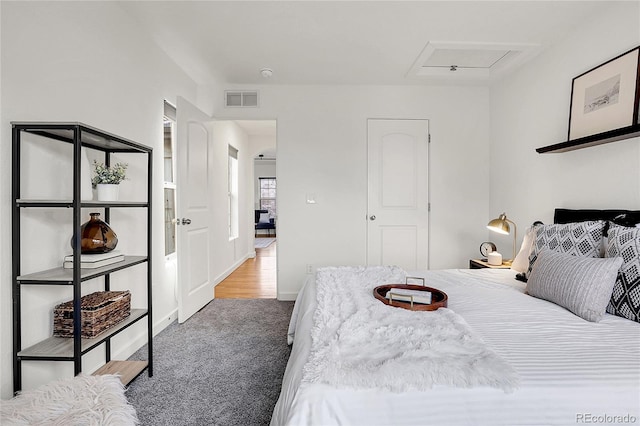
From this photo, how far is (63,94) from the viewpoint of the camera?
71.6 inches

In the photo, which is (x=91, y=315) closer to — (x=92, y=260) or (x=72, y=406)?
(x=92, y=260)

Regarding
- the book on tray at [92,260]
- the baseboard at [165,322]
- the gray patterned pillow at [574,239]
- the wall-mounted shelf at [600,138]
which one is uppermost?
the wall-mounted shelf at [600,138]

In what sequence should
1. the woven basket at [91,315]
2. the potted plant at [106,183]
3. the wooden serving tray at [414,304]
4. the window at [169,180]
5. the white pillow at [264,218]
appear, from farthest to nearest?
the white pillow at [264,218]
the window at [169,180]
the potted plant at [106,183]
the woven basket at [91,315]
the wooden serving tray at [414,304]

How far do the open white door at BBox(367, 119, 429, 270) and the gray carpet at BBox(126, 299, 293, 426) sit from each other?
1.49 meters

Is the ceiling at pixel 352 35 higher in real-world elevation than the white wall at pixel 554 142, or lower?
higher

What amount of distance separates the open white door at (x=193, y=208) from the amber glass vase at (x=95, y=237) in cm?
118

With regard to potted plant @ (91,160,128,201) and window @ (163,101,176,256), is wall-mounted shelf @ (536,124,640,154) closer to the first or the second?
potted plant @ (91,160,128,201)

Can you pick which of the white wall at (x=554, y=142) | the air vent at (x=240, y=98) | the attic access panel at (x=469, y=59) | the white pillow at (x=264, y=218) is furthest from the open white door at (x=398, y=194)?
the white pillow at (x=264, y=218)

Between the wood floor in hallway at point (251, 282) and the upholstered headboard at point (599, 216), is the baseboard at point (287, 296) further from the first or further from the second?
the upholstered headboard at point (599, 216)

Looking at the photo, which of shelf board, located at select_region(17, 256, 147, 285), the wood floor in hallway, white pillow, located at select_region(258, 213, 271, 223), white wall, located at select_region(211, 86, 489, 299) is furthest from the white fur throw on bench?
white pillow, located at select_region(258, 213, 271, 223)

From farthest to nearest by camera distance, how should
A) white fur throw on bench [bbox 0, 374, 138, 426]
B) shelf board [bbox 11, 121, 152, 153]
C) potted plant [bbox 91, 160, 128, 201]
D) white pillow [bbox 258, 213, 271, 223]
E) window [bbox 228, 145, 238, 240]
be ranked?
1. white pillow [bbox 258, 213, 271, 223]
2. window [bbox 228, 145, 238, 240]
3. potted plant [bbox 91, 160, 128, 201]
4. shelf board [bbox 11, 121, 152, 153]
5. white fur throw on bench [bbox 0, 374, 138, 426]

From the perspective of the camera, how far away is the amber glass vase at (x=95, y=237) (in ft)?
5.77

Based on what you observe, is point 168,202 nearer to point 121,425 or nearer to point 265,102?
point 265,102

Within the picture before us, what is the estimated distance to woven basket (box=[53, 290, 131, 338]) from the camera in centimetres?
170
